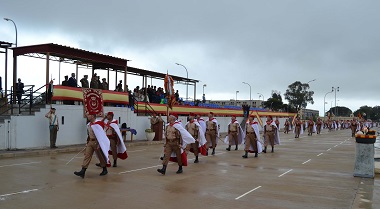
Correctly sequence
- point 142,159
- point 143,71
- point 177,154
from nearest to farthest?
1. point 177,154
2. point 142,159
3. point 143,71

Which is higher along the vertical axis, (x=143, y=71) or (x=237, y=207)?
(x=143, y=71)

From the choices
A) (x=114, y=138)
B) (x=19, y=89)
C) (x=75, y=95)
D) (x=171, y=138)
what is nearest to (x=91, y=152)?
(x=171, y=138)

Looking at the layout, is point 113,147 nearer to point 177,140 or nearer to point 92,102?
point 177,140

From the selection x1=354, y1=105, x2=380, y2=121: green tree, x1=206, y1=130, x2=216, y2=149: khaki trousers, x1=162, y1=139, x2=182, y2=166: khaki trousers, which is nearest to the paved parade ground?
x1=162, y1=139, x2=182, y2=166: khaki trousers

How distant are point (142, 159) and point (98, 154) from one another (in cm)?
493

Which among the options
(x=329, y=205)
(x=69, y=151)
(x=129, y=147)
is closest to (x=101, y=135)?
(x=329, y=205)

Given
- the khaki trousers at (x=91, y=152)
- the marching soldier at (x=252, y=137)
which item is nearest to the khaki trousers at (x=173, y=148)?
the khaki trousers at (x=91, y=152)

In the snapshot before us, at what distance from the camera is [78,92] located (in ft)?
73.4

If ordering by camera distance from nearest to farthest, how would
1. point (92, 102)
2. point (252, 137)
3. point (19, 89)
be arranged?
point (252, 137)
point (19, 89)
point (92, 102)

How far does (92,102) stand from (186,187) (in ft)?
44.1

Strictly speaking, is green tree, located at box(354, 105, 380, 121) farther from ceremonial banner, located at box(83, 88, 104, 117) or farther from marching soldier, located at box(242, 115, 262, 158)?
marching soldier, located at box(242, 115, 262, 158)

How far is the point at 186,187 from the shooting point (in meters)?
9.92

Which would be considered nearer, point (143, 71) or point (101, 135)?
point (101, 135)

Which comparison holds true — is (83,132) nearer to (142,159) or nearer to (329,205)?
(142,159)
